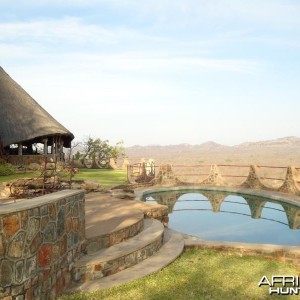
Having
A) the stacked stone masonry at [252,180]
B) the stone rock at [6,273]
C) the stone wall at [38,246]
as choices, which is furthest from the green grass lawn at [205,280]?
the stacked stone masonry at [252,180]

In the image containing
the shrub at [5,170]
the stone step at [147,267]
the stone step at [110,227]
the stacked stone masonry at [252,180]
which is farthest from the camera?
the shrub at [5,170]

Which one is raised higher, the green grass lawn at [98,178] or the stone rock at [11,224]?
the stone rock at [11,224]

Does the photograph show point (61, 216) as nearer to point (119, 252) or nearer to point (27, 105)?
point (119, 252)

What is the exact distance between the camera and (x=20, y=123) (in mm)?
22422

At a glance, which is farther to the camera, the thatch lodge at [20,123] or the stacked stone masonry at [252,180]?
the thatch lodge at [20,123]

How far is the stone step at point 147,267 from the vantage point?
5.16m

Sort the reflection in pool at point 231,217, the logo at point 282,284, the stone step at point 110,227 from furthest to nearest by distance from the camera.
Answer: the reflection in pool at point 231,217
the stone step at point 110,227
the logo at point 282,284

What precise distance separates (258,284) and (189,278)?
44.8 inches

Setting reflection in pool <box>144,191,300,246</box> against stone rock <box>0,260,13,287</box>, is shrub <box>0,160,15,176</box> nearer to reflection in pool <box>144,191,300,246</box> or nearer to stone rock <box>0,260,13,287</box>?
reflection in pool <box>144,191,300,246</box>

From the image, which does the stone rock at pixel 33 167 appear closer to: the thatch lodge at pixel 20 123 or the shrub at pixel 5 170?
the thatch lodge at pixel 20 123

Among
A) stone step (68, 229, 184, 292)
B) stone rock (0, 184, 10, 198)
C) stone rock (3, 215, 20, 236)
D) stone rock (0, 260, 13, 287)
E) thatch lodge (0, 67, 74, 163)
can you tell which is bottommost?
stone step (68, 229, 184, 292)

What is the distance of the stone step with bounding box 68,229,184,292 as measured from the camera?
5.16m

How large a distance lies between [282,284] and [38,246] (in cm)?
405

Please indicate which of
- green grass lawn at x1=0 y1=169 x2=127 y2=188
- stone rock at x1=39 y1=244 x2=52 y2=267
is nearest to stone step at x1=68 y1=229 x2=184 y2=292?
stone rock at x1=39 y1=244 x2=52 y2=267
